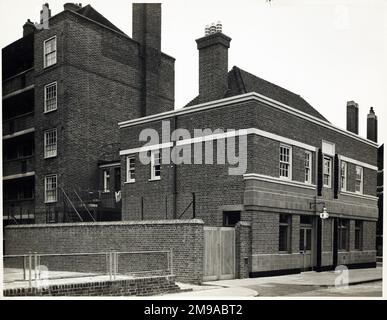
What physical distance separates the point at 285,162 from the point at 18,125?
19.1 meters

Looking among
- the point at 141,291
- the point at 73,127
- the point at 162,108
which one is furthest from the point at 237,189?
the point at 162,108

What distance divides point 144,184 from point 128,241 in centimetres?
597

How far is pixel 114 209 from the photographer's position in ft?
94.7

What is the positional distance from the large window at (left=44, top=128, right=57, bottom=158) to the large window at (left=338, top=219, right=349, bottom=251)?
1701 centimetres

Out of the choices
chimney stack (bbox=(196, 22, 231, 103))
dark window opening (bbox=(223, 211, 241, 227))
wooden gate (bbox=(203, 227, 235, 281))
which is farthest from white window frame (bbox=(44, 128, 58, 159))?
wooden gate (bbox=(203, 227, 235, 281))

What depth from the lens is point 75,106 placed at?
30.5m

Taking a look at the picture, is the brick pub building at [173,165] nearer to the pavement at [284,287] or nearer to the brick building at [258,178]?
the brick building at [258,178]

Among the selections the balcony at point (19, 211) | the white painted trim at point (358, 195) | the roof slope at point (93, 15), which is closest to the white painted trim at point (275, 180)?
the white painted trim at point (358, 195)

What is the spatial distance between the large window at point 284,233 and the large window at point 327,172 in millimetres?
4129

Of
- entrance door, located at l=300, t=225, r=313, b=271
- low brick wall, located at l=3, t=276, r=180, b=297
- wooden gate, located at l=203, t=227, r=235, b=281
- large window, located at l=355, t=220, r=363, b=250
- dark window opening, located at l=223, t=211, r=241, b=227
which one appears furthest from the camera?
large window, located at l=355, t=220, r=363, b=250

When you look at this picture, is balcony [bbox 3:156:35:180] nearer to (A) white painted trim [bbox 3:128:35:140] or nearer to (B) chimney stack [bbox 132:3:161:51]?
(A) white painted trim [bbox 3:128:35:140]

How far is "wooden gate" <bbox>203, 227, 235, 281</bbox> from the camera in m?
19.0

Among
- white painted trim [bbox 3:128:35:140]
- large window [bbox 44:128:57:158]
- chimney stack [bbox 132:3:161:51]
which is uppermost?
chimney stack [bbox 132:3:161:51]

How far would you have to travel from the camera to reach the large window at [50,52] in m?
30.8
